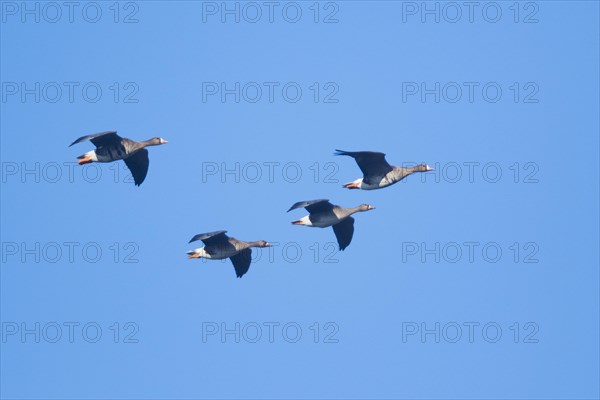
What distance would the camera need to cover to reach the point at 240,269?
52344 millimetres

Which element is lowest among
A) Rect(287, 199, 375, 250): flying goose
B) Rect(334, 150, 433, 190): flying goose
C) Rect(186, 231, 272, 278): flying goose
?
Rect(186, 231, 272, 278): flying goose

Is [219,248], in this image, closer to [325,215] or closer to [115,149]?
[325,215]

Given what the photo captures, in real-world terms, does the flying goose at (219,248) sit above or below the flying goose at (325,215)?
below

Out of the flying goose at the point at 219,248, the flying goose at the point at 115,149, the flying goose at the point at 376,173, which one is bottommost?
the flying goose at the point at 219,248

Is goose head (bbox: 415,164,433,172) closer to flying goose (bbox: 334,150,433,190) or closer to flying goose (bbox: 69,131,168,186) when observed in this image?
flying goose (bbox: 334,150,433,190)

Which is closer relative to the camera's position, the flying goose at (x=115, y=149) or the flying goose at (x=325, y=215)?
the flying goose at (x=115, y=149)

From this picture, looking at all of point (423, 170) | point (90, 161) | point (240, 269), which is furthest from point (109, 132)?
point (423, 170)

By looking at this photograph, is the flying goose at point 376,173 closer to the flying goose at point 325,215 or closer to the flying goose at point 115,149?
the flying goose at point 325,215

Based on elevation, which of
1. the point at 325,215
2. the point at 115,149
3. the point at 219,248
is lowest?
the point at 219,248

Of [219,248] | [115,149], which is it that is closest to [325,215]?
[219,248]

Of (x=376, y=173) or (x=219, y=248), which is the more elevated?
(x=376, y=173)

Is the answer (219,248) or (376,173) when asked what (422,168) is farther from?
(219,248)

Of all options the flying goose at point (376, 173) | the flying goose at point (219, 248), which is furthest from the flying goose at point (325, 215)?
the flying goose at point (219, 248)

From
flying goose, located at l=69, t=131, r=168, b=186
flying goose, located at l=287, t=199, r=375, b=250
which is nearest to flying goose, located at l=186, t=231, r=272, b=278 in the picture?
flying goose, located at l=287, t=199, r=375, b=250
